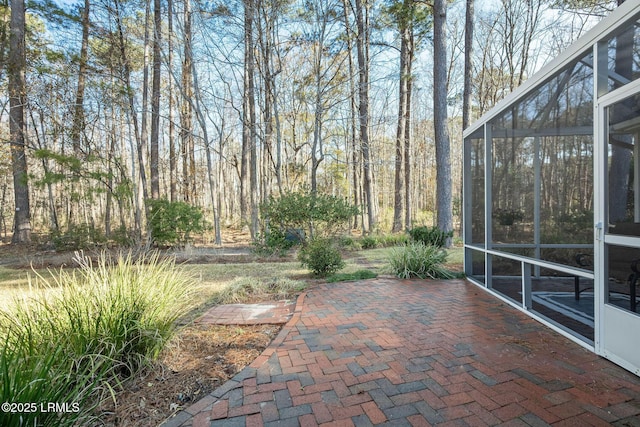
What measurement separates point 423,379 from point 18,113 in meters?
14.5

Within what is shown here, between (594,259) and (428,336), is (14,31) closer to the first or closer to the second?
(428,336)

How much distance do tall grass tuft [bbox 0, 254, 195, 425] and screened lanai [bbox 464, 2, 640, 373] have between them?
347 centimetres

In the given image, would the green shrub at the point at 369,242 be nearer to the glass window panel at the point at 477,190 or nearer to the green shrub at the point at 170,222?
the glass window panel at the point at 477,190

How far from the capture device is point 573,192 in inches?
117

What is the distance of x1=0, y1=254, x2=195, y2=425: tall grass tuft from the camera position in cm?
157

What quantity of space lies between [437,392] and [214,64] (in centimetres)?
1067

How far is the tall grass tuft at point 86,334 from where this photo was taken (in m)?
1.57

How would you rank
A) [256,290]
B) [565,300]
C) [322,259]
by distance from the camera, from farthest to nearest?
[322,259] < [256,290] < [565,300]

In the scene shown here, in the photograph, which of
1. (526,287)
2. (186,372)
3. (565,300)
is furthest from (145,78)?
(565,300)

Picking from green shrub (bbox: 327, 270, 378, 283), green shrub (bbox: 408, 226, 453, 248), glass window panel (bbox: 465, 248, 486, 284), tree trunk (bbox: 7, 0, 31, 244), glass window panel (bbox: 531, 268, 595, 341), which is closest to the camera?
glass window panel (bbox: 531, 268, 595, 341)

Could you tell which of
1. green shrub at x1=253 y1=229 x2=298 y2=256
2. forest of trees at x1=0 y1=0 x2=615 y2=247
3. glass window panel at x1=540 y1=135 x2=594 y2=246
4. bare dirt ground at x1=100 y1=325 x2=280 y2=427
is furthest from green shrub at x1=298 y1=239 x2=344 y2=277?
forest of trees at x1=0 y1=0 x2=615 y2=247

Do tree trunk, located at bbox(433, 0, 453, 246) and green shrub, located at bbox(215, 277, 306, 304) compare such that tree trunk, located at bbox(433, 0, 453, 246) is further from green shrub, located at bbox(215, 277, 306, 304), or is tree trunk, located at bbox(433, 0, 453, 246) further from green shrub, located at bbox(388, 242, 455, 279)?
green shrub, located at bbox(215, 277, 306, 304)

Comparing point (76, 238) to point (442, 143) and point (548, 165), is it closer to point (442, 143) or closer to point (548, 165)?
point (442, 143)

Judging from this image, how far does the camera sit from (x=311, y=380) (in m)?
2.14
